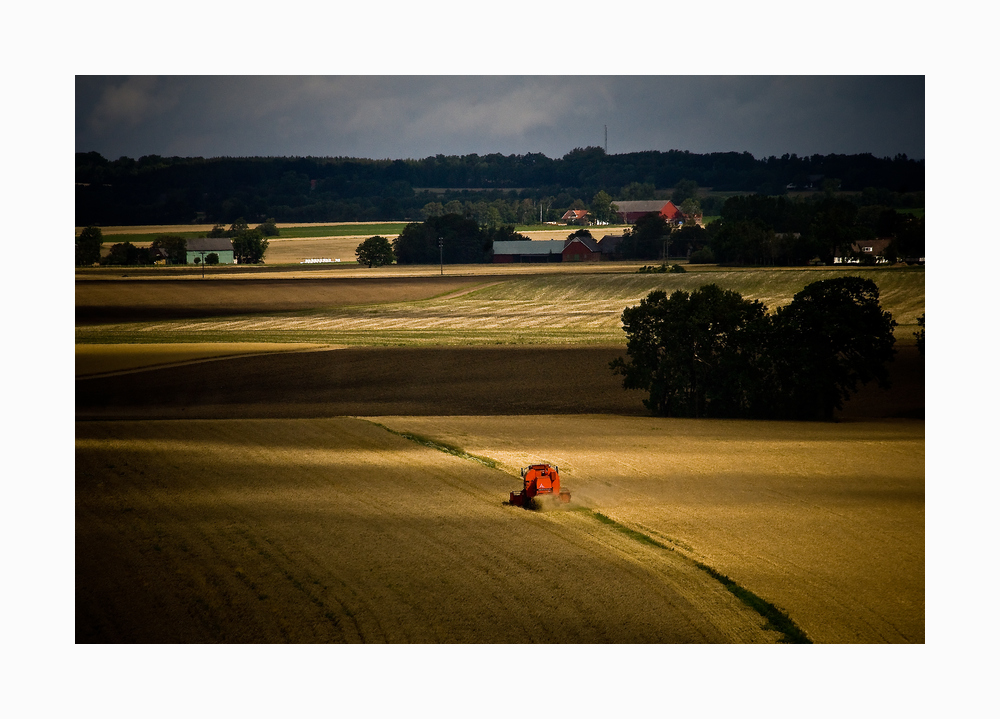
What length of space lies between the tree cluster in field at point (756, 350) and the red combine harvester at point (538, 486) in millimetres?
6659

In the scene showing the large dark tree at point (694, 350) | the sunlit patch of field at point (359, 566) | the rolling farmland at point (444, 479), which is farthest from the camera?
the large dark tree at point (694, 350)

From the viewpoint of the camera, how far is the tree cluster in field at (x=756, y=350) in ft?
47.4

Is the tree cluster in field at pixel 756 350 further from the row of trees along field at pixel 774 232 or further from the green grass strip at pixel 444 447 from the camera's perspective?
the green grass strip at pixel 444 447

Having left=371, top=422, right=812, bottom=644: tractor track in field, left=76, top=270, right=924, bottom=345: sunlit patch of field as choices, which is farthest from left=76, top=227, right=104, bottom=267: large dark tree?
left=371, top=422, right=812, bottom=644: tractor track in field

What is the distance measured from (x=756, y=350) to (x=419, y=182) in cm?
657

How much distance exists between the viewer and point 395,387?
1739 centimetres

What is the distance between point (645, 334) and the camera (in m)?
16.7

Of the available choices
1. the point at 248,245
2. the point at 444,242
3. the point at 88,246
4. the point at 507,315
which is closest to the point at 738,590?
the point at 88,246

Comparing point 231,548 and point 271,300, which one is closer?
point 231,548

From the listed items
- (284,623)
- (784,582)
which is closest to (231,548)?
(284,623)

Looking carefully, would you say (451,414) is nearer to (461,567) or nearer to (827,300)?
(827,300)

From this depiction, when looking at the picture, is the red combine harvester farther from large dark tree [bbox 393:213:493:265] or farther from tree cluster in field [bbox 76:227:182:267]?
large dark tree [bbox 393:213:493:265]

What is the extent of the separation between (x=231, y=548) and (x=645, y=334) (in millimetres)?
9753

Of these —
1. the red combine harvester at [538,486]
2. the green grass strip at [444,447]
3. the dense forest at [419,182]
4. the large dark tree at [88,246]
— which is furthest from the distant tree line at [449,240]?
the red combine harvester at [538,486]
